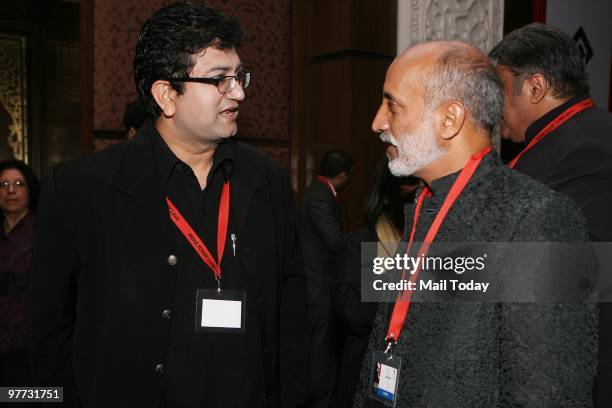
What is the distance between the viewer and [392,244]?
2.00 m

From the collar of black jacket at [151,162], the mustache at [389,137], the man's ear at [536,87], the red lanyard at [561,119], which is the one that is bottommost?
the collar of black jacket at [151,162]

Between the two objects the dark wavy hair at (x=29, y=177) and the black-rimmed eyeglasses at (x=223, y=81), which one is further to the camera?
the dark wavy hair at (x=29, y=177)

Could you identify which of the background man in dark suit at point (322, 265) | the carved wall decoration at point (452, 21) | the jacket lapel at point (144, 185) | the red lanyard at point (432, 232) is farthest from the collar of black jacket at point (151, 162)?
the carved wall decoration at point (452, 21)

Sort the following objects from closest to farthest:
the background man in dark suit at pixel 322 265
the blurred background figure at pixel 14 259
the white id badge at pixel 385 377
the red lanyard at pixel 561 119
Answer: the white id badge at pixel 385 377 < the red lanyard at pixel 561 119 < the blurred background figure at pixel 14 259 < the background man in dark suit at pixel 322 265

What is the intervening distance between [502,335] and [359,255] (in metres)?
0.93

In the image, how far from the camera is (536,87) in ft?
6.42

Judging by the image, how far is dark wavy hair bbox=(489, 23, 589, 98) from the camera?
1.93 meters

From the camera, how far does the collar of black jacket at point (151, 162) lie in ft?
4.93

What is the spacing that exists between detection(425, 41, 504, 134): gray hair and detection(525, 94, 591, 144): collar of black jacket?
77cm

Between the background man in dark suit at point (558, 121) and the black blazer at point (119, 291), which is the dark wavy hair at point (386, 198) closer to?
the background man in dark suit at point (558, 121)

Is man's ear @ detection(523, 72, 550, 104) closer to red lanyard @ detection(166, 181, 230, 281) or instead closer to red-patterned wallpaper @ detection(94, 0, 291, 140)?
red lanyard @ detection(166, 181, 230, 281)

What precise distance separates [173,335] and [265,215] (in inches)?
17.0

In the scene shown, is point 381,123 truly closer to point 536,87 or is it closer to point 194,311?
point 194,311

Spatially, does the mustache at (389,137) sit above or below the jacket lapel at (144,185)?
above
